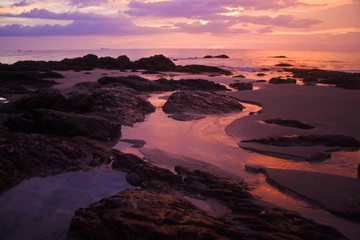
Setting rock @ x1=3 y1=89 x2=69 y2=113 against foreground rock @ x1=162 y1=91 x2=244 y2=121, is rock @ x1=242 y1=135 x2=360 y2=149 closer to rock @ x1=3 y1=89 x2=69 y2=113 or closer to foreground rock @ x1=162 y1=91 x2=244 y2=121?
foreground rock @ x1=162 y1=91 x2=244 y2=121

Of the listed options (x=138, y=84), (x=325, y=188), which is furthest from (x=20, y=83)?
(x=325, y=188)

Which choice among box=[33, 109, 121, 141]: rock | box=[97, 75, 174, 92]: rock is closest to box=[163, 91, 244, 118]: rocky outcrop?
box=[33, 109, 121, 141]: rock

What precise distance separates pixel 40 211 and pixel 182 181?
6.43 ft

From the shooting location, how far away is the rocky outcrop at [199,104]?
907cm

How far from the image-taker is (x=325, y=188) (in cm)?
379

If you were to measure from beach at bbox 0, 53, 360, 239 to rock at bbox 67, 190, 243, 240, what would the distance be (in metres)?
0.01

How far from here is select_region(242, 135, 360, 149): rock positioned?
220 inches

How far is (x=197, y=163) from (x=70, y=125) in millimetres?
2951

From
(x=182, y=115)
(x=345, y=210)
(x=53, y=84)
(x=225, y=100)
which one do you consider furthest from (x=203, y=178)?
(x=53, y=84)

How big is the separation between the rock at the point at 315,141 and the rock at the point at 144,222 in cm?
333

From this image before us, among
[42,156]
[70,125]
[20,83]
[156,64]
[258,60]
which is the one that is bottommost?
[42,156]

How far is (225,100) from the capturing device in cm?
1004

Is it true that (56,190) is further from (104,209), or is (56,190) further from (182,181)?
(182,181)

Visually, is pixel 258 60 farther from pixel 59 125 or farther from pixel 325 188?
pixel 325 188
